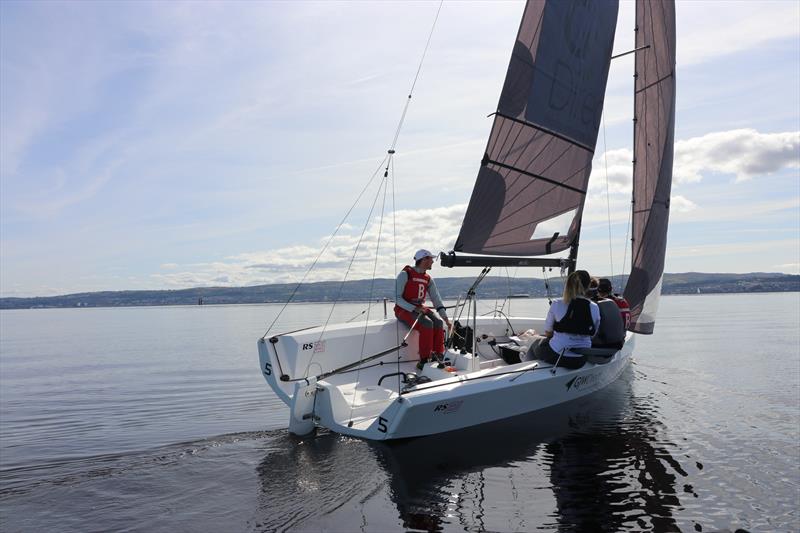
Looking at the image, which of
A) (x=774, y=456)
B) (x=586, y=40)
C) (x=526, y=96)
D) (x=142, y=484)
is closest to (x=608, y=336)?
(x=774, y=456)

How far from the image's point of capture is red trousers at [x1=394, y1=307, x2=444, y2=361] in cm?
812

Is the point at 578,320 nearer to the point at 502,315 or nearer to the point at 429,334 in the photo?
the point at 429,334

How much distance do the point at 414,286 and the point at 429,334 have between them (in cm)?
75

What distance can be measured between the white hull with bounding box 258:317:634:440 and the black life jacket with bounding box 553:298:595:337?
1.89 feet

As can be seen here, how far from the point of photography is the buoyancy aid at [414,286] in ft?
Result: 27.1

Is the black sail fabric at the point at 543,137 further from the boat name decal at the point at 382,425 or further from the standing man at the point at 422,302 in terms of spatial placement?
the boat name decal at the point at 382,425

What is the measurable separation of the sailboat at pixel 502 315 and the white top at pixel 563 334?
342 mm

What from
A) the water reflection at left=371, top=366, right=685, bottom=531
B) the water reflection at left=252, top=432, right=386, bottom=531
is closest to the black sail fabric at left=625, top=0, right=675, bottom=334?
the water reflection at left=371, top=366, right=685, bottom=531

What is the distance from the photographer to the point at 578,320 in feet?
23.3

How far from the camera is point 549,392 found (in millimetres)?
7238

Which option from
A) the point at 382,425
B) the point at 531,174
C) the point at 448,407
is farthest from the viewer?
the point at 531,174

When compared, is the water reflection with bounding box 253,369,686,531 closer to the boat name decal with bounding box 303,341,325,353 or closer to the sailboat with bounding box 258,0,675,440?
the sailboat with bounding box 258,0,675,440

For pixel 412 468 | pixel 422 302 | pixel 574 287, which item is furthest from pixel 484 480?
pixel 422 302

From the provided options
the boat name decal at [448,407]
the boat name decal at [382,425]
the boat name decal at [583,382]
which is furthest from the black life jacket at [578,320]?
the boat name decal at [382,425]
